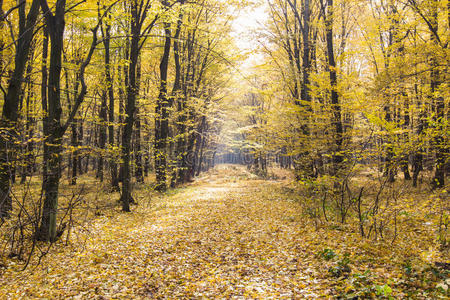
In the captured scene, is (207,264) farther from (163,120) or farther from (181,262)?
(163,120)

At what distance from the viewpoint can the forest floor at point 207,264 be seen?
4391mm

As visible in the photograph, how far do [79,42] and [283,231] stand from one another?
59.7 feet

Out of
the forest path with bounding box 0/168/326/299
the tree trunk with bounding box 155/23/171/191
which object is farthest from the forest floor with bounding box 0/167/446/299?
the tree trunk with bounding box 155/23/171/191

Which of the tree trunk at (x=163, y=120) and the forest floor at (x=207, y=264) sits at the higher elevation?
the tree trunk at (x=163, y=120)

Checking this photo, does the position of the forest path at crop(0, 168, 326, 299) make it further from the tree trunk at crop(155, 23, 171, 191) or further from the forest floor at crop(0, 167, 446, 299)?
the tree trunk at crop(155, 23, 171, 191)

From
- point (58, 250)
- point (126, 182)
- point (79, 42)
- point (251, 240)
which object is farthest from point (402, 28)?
point (79, 42)

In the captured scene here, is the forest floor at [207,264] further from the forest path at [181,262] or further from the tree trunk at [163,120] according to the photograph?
the tree trunk at [163,120]

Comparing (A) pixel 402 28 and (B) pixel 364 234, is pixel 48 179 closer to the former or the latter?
(B) pixel 364 234

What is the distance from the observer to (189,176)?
21391 mm

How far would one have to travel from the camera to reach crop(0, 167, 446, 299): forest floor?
14.4ft

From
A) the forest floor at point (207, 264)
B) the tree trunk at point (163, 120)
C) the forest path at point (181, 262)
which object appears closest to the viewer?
the forest floor at point (207, 264)

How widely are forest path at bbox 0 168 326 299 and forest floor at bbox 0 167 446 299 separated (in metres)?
0.02

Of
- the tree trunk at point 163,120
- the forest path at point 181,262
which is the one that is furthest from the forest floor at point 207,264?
the tree trunk at point 163,120

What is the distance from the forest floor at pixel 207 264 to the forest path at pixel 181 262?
19mm
